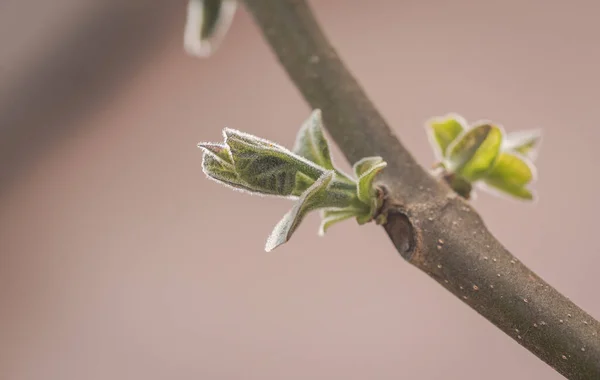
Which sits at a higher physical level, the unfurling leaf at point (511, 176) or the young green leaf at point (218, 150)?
the young green leaf at point (218, 150)

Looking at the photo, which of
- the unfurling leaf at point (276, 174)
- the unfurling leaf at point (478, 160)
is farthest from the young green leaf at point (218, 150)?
the unfurling leaf at point (478, 160)

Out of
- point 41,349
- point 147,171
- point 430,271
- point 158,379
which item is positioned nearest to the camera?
point 430,271

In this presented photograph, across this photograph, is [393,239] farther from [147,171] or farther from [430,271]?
[147,171]

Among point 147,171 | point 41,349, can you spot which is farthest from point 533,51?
point 41,349

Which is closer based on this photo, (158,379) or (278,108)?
(158,379)

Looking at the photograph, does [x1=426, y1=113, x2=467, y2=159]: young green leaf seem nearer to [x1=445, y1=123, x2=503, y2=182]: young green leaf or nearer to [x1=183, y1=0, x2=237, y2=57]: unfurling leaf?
[x1=445, y1=123, x2=503, y2=182]: young green leaf

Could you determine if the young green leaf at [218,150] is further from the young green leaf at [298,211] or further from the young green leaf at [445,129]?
the young green leaf at [445,129]
